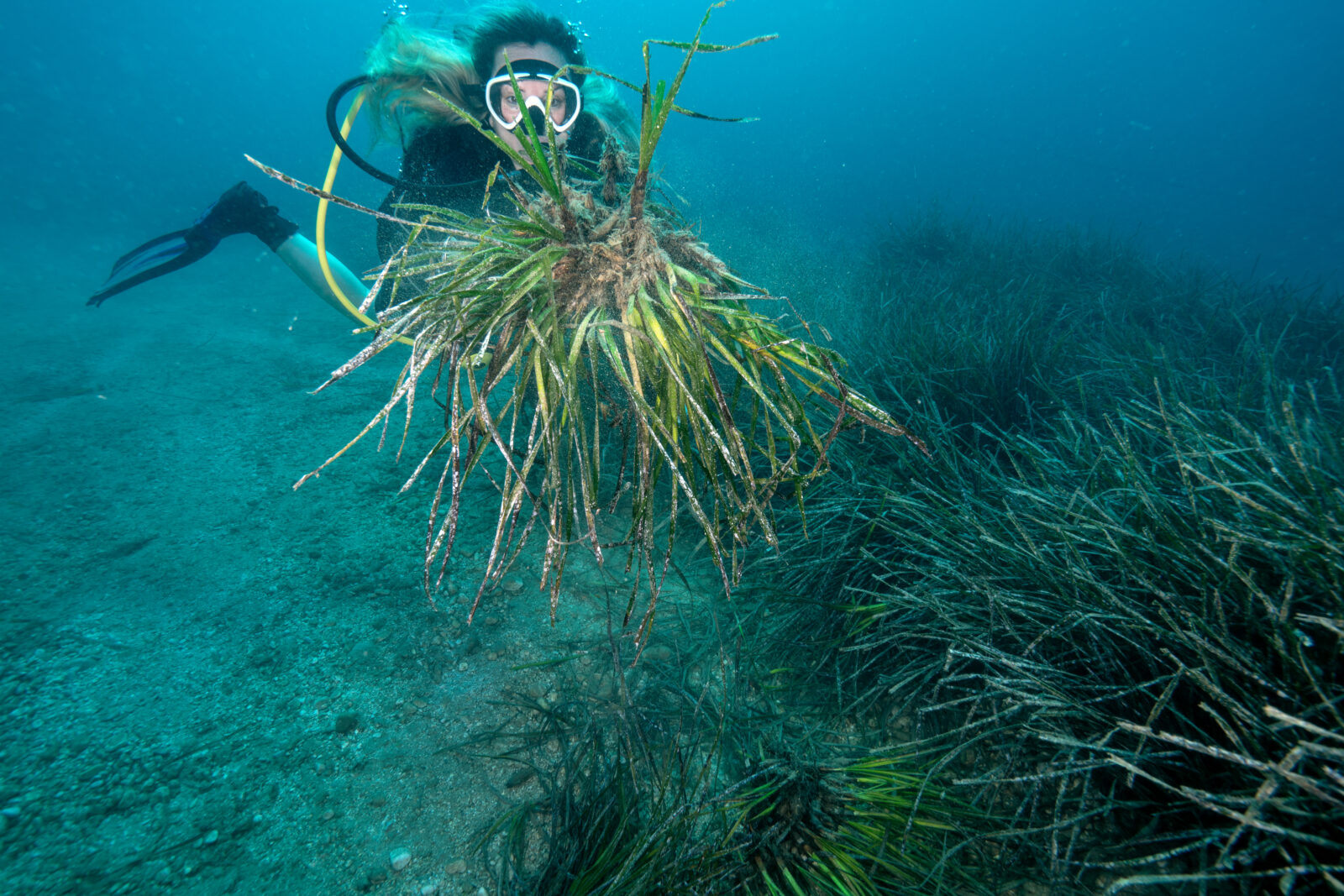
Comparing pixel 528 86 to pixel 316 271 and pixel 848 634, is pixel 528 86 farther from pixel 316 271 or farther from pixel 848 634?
pixel 848 634

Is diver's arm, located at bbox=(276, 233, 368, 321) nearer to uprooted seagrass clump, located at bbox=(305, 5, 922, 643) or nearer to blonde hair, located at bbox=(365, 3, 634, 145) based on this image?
blonde hair, located at bbox=(365, 3, 634, 145)

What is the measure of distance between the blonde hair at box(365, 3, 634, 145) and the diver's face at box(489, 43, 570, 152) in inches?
2.1

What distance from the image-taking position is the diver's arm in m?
5.51

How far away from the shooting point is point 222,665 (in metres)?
2.05

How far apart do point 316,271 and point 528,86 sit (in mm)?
3827

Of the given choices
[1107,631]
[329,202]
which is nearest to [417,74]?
[329,202]

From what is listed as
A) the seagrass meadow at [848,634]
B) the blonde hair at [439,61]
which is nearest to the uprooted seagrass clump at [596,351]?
the seagrass meadow at [848,634]

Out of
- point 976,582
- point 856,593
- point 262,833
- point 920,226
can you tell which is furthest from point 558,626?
point 920,226

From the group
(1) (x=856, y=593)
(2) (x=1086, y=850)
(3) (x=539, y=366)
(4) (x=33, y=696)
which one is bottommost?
(2) (x=1086, y=850)

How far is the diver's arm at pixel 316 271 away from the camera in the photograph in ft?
18.1

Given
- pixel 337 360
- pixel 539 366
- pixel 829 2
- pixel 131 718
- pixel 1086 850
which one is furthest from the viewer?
pixel 829 2

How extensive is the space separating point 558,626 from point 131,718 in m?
1.60

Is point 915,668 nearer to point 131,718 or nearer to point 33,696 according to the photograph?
point 131,718

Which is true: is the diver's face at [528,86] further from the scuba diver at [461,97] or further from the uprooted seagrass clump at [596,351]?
the uprooted seagrass clump at [596,351]
